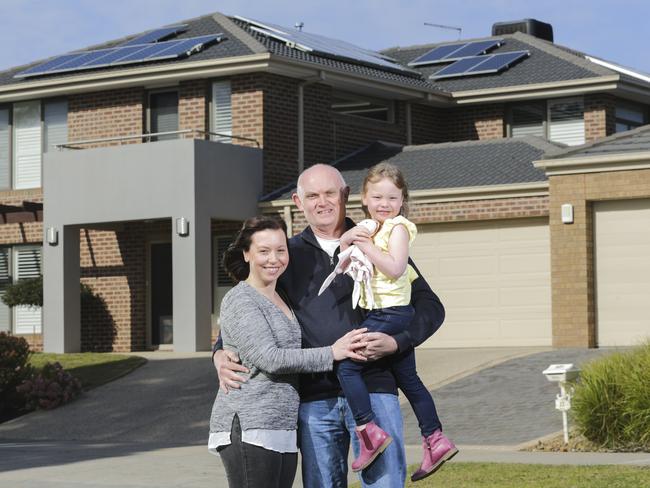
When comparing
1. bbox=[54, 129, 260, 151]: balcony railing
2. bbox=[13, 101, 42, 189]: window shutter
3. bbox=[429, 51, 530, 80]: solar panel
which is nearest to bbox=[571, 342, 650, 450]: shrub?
bbox=[54, 129, 260, 151]: balcony railing

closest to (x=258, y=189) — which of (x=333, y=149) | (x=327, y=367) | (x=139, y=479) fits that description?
(x=333, y=149)

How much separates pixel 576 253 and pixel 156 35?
40.2 feet

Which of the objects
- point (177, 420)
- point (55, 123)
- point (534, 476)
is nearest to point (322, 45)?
point (55, 123)

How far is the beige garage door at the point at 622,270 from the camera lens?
22750 millimetres

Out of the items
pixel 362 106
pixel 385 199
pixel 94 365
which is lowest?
pixel 94 365

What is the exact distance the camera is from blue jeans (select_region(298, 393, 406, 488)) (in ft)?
20.7

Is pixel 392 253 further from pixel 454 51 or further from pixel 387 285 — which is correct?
pixel 454 51

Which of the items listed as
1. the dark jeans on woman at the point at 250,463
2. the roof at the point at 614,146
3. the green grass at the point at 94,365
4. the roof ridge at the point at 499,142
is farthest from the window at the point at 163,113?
the dark jeans on woman at the point at 250,463

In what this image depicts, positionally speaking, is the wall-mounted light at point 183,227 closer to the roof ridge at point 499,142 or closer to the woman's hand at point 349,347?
the roof ridge at point 499,142

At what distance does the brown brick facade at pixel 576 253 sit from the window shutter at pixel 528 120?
7264 millimetres

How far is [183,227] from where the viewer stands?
26.2 meters

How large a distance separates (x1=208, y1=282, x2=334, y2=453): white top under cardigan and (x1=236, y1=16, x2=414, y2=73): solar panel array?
75.2ft

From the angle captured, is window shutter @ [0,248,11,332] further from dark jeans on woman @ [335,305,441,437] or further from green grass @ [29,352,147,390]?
dark jeans on woman @ [335,305,441,437]

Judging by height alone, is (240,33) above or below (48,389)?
above
